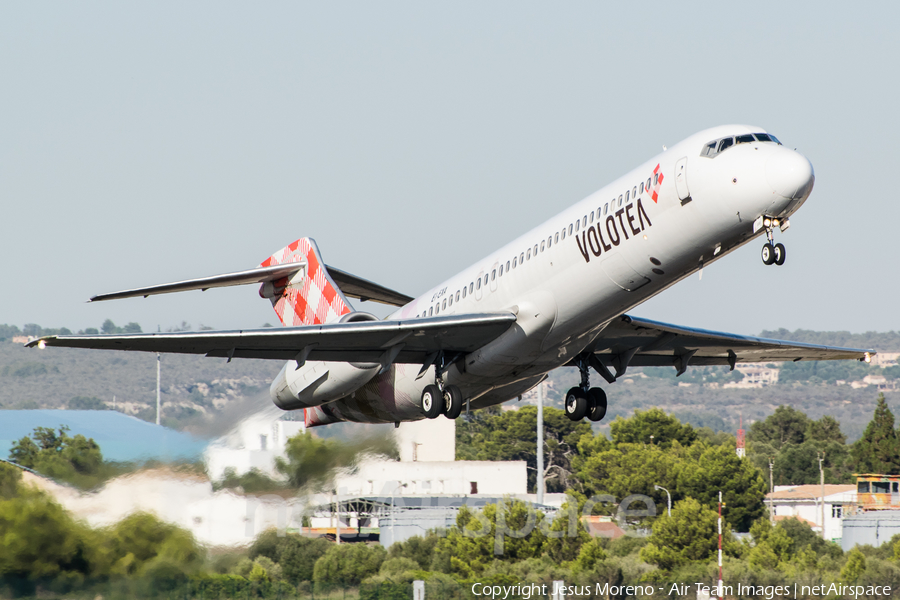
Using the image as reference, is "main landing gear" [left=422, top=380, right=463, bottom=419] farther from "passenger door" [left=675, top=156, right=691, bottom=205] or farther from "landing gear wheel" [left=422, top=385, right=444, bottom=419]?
"passenger door" [left=675, top=156, right=691, bottom=205]

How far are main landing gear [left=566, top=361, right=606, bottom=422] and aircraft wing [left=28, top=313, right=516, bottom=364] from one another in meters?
3.29

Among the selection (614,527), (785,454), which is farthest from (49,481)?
(785,454)

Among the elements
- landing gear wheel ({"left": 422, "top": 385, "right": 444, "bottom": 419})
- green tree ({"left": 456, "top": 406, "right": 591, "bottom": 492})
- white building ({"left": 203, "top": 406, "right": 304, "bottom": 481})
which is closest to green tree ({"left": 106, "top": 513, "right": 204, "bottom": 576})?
white building ({"left": 203, "top": 406, "right": 304, "bottom": 481})

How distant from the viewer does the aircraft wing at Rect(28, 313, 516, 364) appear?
20203 mm

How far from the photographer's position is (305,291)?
27.3 m

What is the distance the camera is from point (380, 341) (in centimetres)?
2183

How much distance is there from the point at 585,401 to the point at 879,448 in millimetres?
78789

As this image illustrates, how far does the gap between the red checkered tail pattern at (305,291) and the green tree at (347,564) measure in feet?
32.2

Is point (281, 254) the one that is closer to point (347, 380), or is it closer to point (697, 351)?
point (347, 380)

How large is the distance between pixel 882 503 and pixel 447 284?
178ft

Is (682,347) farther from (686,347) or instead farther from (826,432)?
(826,432)

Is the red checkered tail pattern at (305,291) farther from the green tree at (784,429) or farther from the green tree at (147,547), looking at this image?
the green tree at (784,429)

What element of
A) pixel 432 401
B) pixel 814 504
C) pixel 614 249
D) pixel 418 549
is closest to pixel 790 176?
pixel 614 249

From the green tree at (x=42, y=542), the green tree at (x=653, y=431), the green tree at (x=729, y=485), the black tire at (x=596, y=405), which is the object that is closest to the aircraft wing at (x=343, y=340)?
the black tire at (x=596, y=405)
